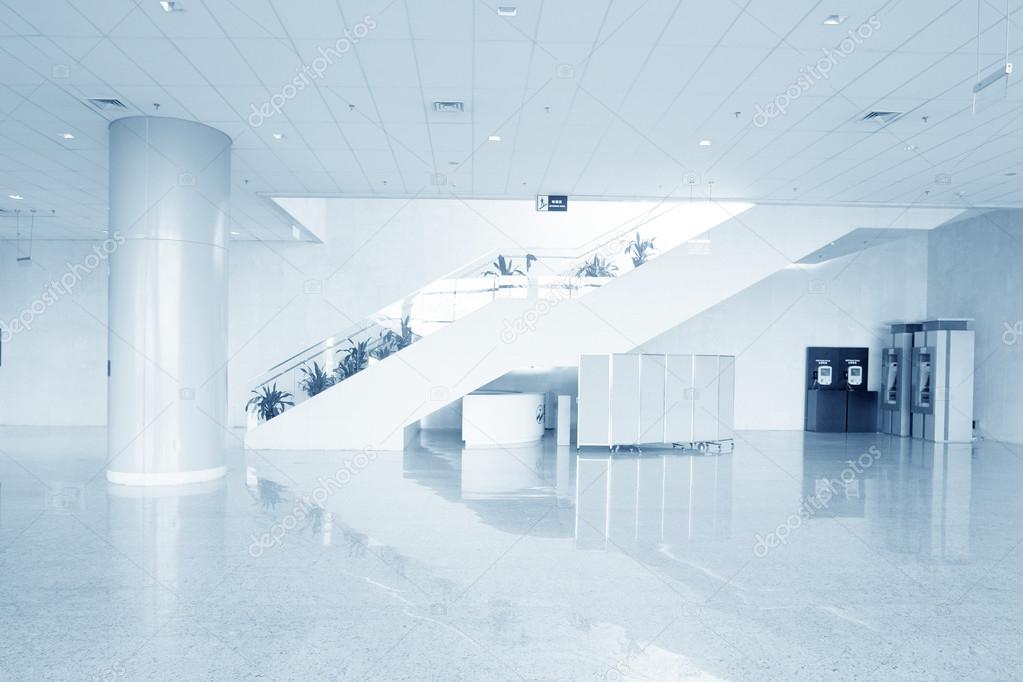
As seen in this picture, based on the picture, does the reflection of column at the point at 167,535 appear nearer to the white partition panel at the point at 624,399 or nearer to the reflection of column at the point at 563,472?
the reflection of column at the point at 563,472

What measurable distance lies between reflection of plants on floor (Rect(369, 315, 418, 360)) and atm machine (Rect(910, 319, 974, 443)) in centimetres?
1081

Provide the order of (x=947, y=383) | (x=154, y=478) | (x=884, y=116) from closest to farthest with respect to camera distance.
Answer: (x=884, y=116), (x=154, y=478), (x=947, y=383)

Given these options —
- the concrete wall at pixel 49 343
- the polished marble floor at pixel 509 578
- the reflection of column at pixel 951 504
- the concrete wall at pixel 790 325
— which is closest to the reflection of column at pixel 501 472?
the polished marble floor at pixel 509 578

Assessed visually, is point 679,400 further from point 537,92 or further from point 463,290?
point 537,92

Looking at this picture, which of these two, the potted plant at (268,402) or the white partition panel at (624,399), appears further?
the potted plant at (268,402)

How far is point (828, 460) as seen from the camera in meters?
11.9

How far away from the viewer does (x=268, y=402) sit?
43.0ft

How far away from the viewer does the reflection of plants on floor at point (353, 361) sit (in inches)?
528

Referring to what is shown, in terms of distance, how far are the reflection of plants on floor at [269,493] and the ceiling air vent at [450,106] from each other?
189 inches

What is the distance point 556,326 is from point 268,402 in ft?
17.4

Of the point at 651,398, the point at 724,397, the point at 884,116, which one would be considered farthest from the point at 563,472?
the point at 884,116

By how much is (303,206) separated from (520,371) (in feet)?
19.2

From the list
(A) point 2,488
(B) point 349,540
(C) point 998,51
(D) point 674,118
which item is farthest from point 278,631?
(C) point 998,51

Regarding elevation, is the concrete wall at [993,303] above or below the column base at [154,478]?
above
